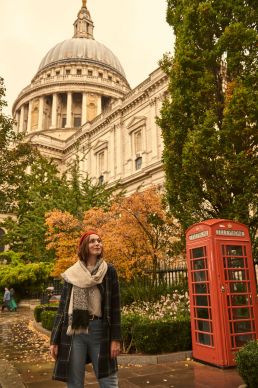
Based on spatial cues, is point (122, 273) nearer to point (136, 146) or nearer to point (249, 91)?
point (249, 91)

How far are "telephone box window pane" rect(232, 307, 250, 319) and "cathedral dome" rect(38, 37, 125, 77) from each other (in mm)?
64354

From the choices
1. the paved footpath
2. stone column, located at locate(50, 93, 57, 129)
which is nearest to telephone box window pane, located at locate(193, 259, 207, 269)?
the paved footpath

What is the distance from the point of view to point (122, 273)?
39.1ft

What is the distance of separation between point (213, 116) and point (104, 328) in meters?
6.66

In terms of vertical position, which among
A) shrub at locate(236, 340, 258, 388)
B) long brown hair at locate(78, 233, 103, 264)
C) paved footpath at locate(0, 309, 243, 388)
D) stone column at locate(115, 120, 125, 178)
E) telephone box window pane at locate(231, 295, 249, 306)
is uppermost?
stone column at locate(115, 120, 125, 178)

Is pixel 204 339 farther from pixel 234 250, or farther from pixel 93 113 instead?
pixel 93 113

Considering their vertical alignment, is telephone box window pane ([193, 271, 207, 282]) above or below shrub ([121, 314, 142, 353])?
above

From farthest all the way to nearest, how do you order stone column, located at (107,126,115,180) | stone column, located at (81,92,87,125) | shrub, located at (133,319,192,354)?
1. stone column, located at (81,92,87,125)
2. stone column, located at (107,126,115,180)
3. shrub, located at (133,319,192,354)

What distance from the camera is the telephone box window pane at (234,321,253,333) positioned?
663 centimetres

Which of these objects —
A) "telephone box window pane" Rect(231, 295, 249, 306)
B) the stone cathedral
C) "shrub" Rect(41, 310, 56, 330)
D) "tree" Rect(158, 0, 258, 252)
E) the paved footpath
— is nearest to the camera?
the paved footpath

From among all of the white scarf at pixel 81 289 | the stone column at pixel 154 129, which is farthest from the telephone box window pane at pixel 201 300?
the stone column at pixel 154 129

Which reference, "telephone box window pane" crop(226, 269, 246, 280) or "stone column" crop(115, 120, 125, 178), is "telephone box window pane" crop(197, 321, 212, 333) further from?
"stone column" crop(115, 120, 125, 178)

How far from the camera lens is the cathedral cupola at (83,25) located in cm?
7856

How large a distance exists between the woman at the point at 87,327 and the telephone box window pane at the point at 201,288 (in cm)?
332
